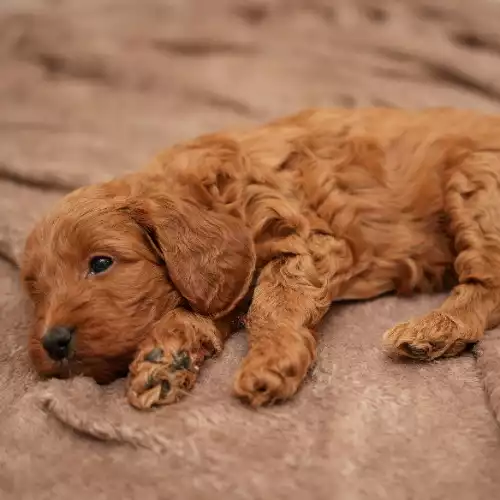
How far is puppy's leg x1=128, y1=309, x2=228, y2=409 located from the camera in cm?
178

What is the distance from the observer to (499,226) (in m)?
2.26

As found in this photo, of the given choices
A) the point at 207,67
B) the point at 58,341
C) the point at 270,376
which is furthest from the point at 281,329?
the point at 207,67

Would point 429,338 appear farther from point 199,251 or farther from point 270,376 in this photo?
point 199,251

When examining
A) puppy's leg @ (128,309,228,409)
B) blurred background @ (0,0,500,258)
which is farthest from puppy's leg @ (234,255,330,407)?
blurred background @ (0,0,500,258)

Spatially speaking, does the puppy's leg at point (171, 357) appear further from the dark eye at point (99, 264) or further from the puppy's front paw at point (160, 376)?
the dark eye at point (99, 264)

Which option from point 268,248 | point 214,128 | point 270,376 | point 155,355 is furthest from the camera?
point 214,128

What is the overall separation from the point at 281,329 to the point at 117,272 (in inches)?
18.1

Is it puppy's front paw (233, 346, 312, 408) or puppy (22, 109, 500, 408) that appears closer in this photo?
puppy's front paw (233, 346, 312, 408)

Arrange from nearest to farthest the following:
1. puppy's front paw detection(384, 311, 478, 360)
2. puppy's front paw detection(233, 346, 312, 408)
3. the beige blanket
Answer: the beige blanket
puppy's front paw detection(233, 346, 312, 408)
puppy's front paw detection(384, 311, 478, 360)

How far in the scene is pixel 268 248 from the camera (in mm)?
2236

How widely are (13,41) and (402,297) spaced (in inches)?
107

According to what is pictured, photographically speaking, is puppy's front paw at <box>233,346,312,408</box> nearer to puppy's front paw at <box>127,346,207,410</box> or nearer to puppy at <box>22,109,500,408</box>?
puppy at <box>22,109,500,408</box>

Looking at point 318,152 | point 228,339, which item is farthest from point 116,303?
point 318,152

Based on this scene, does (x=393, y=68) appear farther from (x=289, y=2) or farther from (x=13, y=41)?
(x=13, y=41)
